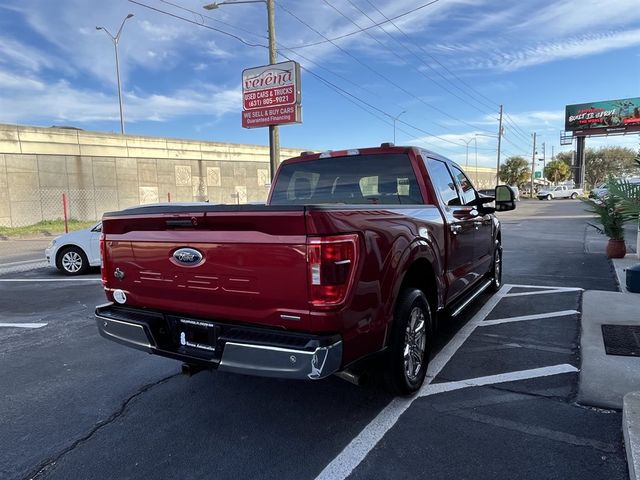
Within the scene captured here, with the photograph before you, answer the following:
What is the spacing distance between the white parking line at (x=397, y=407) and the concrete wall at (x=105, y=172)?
78.1ft

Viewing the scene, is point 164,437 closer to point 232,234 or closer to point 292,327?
point 292,327

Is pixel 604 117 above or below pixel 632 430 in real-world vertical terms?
above

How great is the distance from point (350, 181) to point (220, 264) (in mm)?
2087

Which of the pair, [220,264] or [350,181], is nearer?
[220,264]

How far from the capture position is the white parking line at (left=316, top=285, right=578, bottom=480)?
9.50 ft

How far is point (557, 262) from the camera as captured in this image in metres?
10.5

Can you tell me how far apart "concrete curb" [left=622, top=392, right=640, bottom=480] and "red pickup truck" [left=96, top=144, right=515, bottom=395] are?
1.39 meters

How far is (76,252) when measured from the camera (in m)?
10.0

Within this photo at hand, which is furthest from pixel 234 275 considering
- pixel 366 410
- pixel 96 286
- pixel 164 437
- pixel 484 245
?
pixel 96 286

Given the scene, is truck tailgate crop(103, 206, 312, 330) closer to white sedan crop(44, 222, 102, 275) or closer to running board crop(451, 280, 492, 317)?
running board crop(451, 280, 492, 317)

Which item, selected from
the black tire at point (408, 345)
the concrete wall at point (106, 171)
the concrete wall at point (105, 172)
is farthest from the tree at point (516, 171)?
the black tire at point (408, 345)

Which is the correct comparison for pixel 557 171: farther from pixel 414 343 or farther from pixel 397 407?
pixel 397 407

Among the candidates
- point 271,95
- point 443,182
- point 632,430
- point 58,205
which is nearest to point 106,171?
point 58,205

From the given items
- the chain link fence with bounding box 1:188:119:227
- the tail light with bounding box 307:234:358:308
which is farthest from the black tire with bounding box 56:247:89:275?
the chain link fence with bounding box 1:188:119:227
